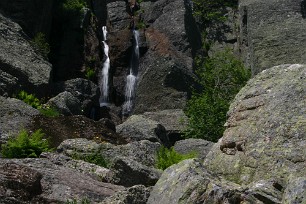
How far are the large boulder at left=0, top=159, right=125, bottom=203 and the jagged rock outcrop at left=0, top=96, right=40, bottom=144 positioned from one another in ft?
19.8

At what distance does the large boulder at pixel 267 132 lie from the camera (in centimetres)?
1051

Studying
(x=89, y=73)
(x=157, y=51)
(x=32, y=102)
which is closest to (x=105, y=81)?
(x=89, y=73)

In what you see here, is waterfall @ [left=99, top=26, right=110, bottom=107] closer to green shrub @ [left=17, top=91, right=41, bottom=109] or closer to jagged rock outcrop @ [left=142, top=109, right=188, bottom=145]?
jagged rock outcrop @ [left=142, top=109, right=188, bottom=145]

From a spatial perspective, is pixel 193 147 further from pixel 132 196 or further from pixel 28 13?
pixel 28 13

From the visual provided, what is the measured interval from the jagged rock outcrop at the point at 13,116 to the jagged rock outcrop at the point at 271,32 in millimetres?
16382

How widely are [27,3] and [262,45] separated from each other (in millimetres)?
12067

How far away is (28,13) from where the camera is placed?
34.2 meters

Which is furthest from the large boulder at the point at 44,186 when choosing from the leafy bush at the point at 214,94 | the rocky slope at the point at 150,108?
the leafy bush at the point at 214,94

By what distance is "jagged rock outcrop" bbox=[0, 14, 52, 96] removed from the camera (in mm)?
24344

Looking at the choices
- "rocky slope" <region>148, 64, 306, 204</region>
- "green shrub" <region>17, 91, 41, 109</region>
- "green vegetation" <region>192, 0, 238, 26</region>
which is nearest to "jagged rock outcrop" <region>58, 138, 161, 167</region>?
"rocky slope" <region>148, 64, 306, 204</region>

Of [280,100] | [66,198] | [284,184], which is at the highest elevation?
[280,100]

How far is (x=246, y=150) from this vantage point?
36.7ft

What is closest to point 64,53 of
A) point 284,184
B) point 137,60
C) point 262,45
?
point 137,60

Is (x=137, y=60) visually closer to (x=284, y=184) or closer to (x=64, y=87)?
(x=64, y=87)
